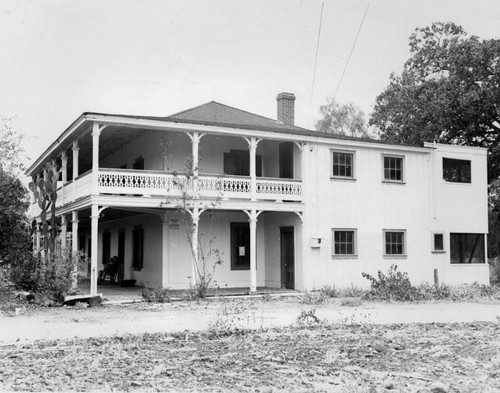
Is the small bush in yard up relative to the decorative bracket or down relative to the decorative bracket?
down

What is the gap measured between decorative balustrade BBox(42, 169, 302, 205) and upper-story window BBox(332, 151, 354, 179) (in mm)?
1605

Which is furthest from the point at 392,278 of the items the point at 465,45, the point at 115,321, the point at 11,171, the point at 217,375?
the point at 11,171

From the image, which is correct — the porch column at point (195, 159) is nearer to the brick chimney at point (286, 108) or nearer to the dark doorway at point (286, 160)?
the dark doorway at point (286, 160)

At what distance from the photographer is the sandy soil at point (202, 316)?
12.3 metres

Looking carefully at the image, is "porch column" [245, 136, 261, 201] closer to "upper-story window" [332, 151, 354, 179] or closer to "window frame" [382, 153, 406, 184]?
"upper-story window" [332, 151, 354, 179]

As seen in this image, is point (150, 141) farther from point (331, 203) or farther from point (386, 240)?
point (386, 240)

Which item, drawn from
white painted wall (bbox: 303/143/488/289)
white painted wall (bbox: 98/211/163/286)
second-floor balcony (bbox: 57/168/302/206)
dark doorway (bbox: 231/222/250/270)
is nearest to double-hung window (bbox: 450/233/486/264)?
white painted wall (bbox: 303/143/488/289)

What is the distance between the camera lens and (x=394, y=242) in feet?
79.3

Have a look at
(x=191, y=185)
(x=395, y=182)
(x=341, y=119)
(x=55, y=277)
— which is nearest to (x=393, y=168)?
(x=395, y=182)

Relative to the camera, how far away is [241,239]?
24.0 meters

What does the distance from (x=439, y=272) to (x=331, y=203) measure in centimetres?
531

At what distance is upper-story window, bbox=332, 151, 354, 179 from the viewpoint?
23406 mm

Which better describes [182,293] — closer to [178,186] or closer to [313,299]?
[178,186]

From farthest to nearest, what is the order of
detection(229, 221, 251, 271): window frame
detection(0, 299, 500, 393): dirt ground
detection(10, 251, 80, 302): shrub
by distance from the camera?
detection(229, 221, 251, 271): window frame → detection(10, 251, 80, 302): shrub → detection(0, 299, 500, 393): dirt ground
